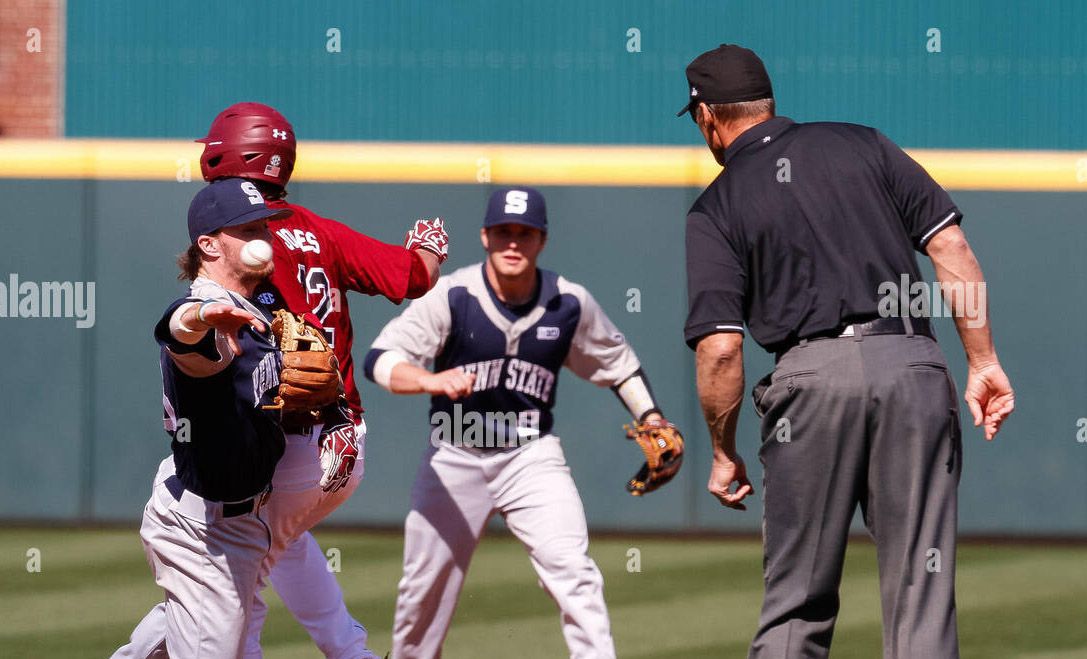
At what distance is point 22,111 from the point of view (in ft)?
41.3

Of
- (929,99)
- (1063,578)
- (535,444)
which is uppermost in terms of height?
(929,99)

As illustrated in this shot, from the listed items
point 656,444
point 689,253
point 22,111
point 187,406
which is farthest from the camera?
point 22,111

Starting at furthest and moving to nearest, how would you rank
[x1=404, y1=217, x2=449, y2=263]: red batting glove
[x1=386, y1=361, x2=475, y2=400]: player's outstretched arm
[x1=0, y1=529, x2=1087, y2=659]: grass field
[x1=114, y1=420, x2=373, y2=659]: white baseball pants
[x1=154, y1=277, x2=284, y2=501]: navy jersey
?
1. [x1=0, y1=529, x2=1087, y2=659]: grass field
2. [x1=404, y1=217, x2=449, y2=263]: red batting glove
3. [x1=386, y1=361, x2=475, y2=400]: player's outstretched arm
4. [x1=114, y1=420, x2=373, y2=659]: white baseball pants
5. [x1=154, y1=277, x2=284, y2=501]: navy jersey

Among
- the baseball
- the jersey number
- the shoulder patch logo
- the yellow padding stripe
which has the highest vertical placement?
the yellow padding stripe

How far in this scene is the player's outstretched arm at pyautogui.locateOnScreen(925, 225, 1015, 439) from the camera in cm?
415

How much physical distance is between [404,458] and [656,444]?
14.4 ft

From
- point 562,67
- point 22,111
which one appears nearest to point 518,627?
point 562,67

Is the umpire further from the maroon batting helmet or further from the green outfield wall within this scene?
the green outfield wall

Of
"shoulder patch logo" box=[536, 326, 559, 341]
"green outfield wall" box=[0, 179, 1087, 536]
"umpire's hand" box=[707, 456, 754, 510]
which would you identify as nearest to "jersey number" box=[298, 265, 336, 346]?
"shoulder patch logo" box=[536, 326, 559, 341]

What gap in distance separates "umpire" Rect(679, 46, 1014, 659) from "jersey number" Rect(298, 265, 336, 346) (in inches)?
47.5

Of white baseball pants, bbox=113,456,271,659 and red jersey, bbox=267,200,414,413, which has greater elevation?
red jersey, bbox=267,200,414,413

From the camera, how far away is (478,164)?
9.68 metres

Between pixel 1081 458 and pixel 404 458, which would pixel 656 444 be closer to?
pixel 404 458

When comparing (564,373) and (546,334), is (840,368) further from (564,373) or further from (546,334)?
(564,373)
